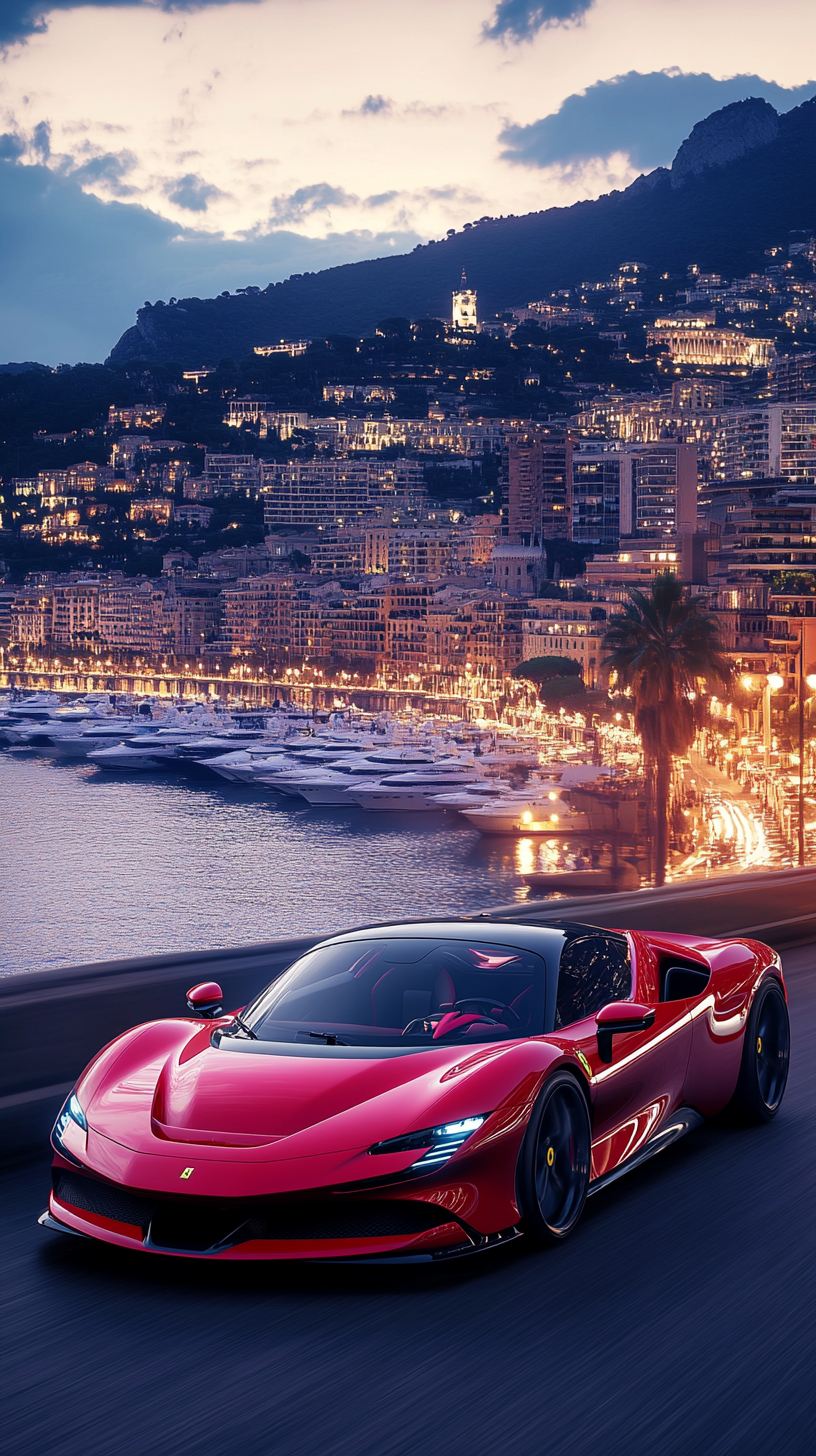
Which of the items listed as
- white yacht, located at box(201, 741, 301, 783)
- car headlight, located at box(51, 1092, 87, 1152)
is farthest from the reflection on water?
car headlight, located at box(51, 1092, 87, 1152)

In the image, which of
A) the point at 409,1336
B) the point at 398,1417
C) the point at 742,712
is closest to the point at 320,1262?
the point at 409,1336

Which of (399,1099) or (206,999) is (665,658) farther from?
(399,1099)

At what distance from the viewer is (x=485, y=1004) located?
5.48 metres

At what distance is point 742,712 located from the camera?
11425 cm

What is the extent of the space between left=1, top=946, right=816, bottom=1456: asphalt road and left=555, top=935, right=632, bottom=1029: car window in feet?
2.46

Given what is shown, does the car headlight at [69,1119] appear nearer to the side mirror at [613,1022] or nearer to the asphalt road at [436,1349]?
the asphalt road at [436,1349]

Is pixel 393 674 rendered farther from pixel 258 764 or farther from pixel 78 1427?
pixel 78 1427

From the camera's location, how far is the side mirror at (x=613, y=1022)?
5484 millimetres

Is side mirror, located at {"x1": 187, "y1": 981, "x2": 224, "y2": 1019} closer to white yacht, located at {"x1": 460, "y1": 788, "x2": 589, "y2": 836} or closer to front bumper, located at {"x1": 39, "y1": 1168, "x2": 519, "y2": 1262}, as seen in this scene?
front bumper, located at {"x1": 39, "y1": 1168, "x2": 519, "y2": 1262}

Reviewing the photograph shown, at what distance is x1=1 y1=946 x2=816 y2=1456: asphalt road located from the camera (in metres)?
3.62

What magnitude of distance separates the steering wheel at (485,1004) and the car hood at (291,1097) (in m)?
0.34

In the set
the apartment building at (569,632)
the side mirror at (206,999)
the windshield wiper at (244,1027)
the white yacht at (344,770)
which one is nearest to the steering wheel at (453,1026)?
the windshield wiper at (244,1027)

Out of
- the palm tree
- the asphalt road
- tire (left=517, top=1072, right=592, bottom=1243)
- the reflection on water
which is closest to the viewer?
the asphalt road

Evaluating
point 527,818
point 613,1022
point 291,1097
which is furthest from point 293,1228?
point 527,818
